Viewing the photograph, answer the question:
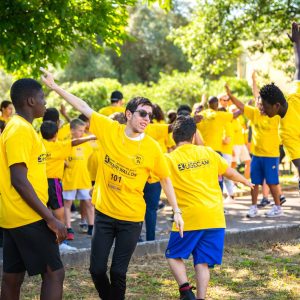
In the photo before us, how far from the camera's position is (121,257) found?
19.2 ft

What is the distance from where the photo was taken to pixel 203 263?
620 cm

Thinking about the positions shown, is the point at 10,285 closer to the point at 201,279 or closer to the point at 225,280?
the point at 201,279

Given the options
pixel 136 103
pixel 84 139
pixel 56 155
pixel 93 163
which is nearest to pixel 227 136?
pixel 93 163

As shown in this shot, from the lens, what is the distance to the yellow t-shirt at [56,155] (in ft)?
28.8

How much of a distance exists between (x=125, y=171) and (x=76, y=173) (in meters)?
4.27

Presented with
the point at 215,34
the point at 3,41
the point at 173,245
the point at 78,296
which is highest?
the point at 215,34

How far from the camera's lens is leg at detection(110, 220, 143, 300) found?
5.85 meters

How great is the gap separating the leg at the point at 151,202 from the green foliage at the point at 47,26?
3385 millimetres

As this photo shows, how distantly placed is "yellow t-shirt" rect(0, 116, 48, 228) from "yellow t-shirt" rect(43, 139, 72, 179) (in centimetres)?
367

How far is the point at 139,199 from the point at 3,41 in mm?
5692

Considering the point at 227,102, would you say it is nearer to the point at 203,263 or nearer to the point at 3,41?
the point at 3,41

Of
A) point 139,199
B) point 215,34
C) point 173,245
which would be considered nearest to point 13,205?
point 139,199

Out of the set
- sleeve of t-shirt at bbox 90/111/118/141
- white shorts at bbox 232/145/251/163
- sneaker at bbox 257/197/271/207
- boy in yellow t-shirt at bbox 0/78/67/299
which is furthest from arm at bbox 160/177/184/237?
white shorts at bbox 232/145/251/163

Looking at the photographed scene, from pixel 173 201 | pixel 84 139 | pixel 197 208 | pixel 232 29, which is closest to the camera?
pixel 173 201
